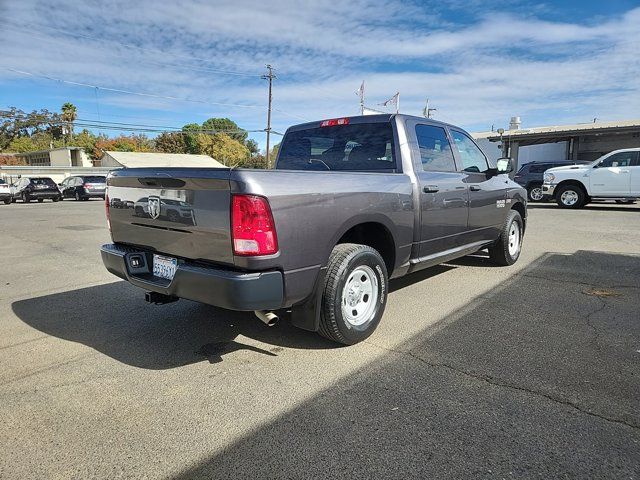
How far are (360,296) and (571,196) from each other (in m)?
14.6

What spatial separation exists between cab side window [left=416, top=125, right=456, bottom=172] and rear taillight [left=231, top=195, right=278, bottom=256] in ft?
7.23

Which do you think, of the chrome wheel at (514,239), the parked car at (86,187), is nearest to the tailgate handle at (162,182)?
the chrome wheel at (514,239)

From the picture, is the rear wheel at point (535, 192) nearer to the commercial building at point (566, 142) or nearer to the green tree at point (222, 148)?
the commercial building at point (566, 142)

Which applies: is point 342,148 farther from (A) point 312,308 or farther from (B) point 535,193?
(B) point 535,193

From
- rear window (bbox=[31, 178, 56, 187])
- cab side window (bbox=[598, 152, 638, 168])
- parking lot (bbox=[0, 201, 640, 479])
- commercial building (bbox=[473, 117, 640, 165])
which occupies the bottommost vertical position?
parking lot (bbox=[0, 201, 640, 479])

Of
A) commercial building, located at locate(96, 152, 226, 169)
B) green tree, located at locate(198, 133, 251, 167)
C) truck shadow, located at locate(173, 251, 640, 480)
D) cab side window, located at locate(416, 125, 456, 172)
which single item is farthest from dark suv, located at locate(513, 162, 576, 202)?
green tree, located at locate(198, 133, 251, 167)

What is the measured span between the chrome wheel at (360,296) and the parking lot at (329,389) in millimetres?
238

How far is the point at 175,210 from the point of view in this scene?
10.6ft

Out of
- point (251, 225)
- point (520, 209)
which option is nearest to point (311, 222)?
point (251, 225)

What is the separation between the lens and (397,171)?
13.9 feet

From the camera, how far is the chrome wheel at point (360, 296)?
11.8 ft

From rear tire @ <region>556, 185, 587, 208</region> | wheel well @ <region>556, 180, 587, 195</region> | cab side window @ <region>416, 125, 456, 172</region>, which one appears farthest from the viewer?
rear tire @ <region>556, 185, 587, 208</region>

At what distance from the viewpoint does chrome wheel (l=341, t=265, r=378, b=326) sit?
3.61 metres

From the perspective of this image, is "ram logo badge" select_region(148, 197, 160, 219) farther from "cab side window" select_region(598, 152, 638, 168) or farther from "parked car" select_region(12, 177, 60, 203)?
"parked car" select_region(12, 177, 60, 203)
